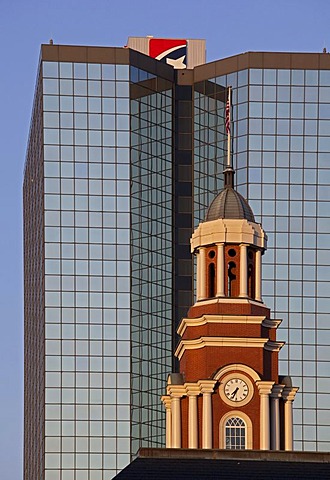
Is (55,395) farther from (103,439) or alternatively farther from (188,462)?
(188,462)

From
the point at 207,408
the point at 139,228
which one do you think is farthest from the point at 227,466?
the point at 139,228

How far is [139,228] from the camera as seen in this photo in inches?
6959

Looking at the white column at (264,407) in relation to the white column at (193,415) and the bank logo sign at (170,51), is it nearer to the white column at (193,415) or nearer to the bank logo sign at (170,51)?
the white column at (193,415)

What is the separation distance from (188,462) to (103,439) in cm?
6305

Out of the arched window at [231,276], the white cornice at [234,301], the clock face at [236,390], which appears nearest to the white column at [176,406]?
the clock face at [236,390]

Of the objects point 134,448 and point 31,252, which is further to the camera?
point 31,252

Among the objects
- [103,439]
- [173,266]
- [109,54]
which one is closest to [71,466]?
[103,439]

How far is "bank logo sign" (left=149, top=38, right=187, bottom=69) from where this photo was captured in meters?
186

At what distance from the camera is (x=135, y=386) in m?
174

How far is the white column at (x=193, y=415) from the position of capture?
118 metres

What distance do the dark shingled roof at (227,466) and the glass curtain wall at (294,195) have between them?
6289 cm

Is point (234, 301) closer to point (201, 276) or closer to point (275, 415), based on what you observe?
point (201, 276)

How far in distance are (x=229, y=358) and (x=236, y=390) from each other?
1840mm

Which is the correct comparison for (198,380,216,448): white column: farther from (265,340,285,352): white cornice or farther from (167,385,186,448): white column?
(265,340,285,352): white cornice
